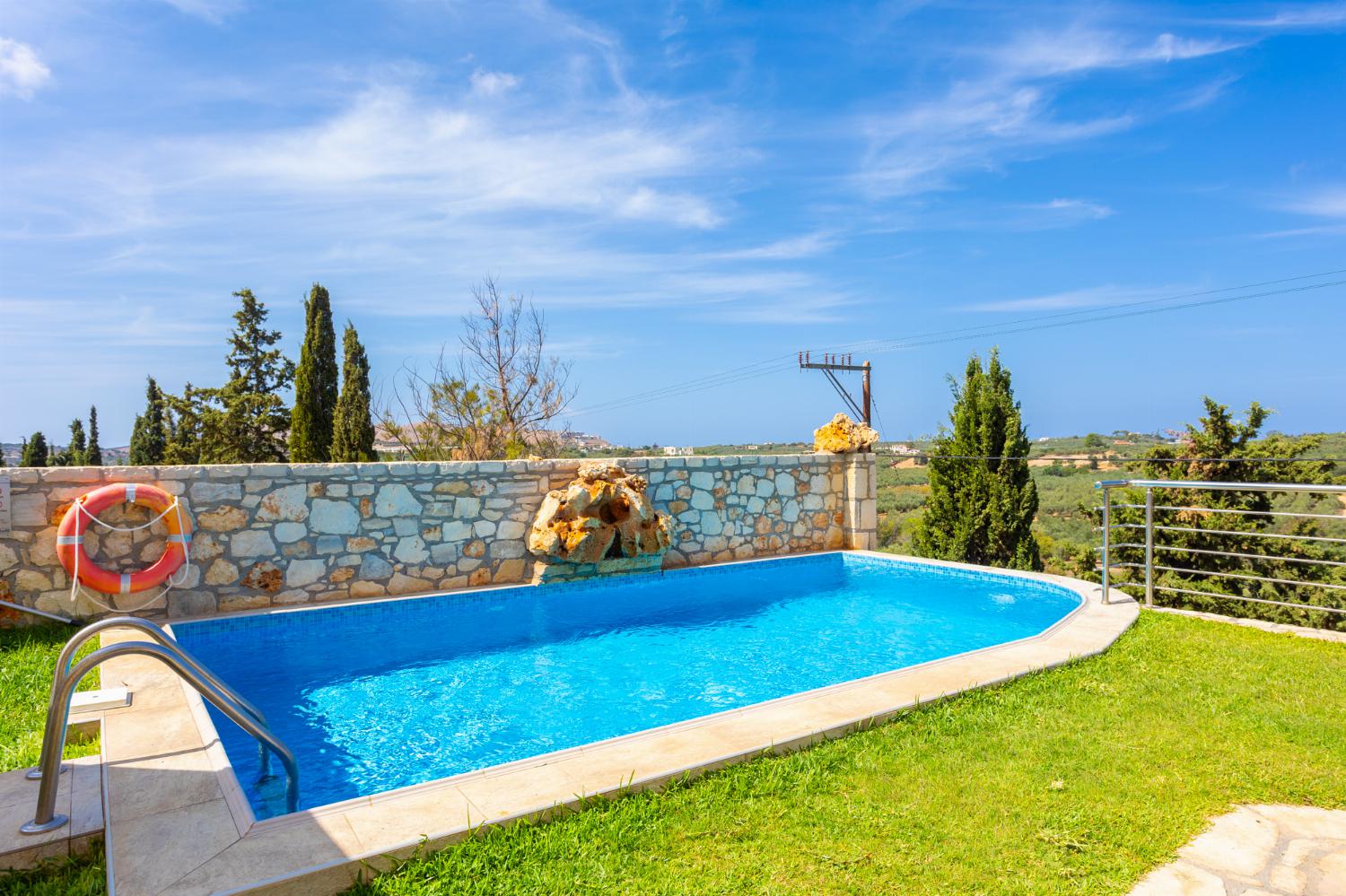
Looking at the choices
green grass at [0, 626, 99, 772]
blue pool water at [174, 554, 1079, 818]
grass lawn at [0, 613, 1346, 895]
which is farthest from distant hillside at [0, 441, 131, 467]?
grass lawn at [0, 613, 1346, 895]

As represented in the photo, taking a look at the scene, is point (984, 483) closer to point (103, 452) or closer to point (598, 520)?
point (598, 520)

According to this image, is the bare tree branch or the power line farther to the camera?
the power line

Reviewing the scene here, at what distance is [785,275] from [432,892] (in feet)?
56.7

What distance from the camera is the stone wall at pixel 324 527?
5.57 meters

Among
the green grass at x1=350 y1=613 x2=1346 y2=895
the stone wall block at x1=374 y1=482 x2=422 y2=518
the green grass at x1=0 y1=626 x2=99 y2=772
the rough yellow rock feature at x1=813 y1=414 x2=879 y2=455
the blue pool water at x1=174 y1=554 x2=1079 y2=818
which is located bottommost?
the blue pool water at x1=174 y1=554 x2=1079 y2=818

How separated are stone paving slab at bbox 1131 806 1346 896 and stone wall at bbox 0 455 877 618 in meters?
6.19

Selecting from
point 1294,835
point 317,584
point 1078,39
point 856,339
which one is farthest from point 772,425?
point 1294,835

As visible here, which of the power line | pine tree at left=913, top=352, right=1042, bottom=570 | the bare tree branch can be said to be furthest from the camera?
the power line

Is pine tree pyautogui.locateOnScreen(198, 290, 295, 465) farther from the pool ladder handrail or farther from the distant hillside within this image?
the pool ladder handrail

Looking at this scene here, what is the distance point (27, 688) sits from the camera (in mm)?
3979

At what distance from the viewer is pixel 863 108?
35.3 ft

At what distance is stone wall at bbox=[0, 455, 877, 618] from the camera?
5.57 metres

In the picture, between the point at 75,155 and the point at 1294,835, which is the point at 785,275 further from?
the point at 1294,835

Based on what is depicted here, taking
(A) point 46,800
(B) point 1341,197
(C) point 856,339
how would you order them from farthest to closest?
(C) point 856,339, (B) point 1341,197, (A) point 46,800
